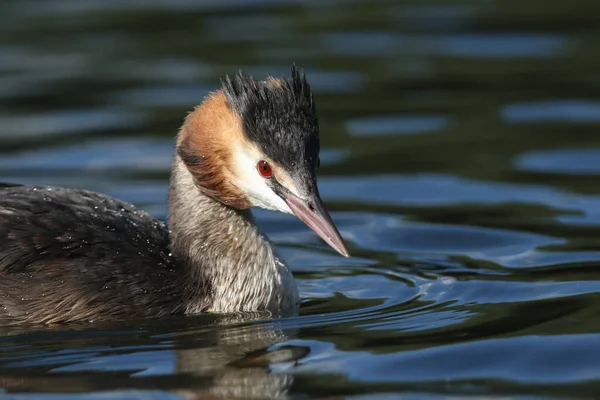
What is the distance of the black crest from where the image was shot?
27.3ft

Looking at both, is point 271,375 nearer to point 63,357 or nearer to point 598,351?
point 63,357

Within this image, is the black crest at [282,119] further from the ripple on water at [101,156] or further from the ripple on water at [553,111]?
the ripple on water at [553,111]

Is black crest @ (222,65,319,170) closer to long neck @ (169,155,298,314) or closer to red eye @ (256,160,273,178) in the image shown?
red eye @ (256,160,273,178)

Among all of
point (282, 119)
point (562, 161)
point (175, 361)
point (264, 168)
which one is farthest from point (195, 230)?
point (562, 161)

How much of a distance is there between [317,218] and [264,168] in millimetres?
425

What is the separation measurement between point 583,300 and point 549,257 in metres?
1.06

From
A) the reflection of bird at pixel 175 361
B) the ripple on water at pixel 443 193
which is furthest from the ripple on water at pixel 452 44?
the reflection of bird at pixel 175 361

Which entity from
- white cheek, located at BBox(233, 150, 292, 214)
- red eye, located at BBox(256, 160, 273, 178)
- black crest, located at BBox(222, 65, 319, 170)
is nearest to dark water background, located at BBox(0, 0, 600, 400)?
white cheek, located at BBox(233, 150, 292, 214)

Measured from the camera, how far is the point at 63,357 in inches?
308

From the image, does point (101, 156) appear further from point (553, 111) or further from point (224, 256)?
point (553, 111)

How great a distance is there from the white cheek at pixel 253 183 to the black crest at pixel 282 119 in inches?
6.1

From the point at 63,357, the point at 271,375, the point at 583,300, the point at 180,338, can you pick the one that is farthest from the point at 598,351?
the point at 63,357

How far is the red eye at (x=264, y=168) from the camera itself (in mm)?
8453

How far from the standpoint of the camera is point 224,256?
8.98 metres
